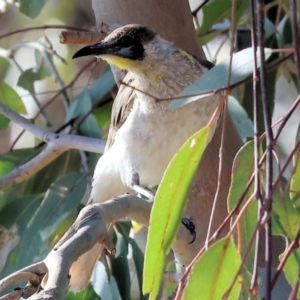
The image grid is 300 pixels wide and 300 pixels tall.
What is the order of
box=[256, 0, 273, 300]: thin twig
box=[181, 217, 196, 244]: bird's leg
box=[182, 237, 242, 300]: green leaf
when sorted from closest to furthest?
box=[256, 0, 273, 300]: thin twig < box=[182, 237, 242, 300]: green leaf < box=[181, 217, 196, 244]: bird's leg

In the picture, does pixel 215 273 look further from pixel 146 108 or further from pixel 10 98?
pixel 10 98

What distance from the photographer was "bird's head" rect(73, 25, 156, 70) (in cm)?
147

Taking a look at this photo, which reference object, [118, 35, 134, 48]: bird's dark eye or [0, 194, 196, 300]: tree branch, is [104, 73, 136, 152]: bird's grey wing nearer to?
[118, 35, 134, 48]: bird's dark eye

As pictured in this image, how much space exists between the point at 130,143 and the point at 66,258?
0.84m

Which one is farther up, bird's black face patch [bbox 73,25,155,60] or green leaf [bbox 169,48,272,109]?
green leaf [bbox 169,48,272,109]

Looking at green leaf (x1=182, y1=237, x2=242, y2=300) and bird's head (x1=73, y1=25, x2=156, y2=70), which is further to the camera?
bird's head (x1=73, y1=25, x2=156, y2=70)

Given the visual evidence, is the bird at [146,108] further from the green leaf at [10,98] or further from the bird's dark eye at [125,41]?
the green leaf at [10,98]

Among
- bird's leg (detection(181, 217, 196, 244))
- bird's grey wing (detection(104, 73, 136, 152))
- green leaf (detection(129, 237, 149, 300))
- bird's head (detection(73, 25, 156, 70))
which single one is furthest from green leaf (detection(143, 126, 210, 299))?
green leaf (detection(129, 237, 149, 300))

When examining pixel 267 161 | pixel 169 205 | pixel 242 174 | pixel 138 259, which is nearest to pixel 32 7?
pixel 138 259

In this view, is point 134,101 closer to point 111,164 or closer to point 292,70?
point 111,164

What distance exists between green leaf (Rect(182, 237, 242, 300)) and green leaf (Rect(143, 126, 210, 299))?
0.15ft

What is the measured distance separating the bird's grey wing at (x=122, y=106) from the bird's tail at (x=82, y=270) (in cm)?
33

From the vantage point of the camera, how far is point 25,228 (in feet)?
5.81

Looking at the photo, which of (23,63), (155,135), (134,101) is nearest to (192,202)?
(155,135)
